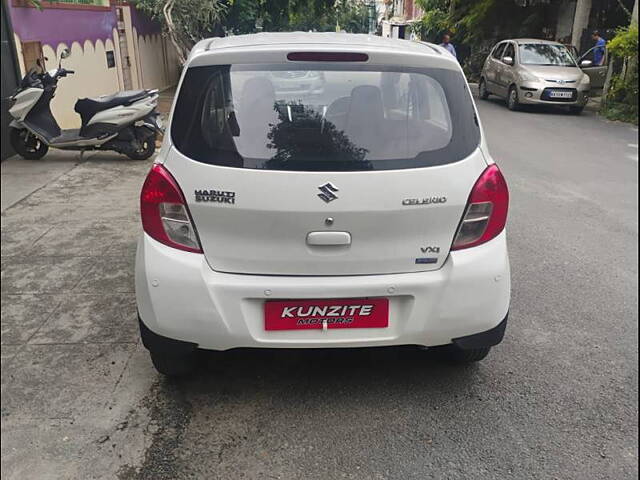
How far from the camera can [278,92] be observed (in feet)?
9.07

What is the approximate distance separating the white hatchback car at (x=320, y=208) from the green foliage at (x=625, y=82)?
11510 mm

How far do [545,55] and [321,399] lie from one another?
13910mm

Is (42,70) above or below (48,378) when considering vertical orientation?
above

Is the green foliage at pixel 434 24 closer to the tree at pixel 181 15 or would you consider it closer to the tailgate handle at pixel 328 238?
the tree at pixel 181 15

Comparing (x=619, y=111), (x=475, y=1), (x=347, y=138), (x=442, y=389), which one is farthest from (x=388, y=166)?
(x=475, y=1)

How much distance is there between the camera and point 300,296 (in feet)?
8.54

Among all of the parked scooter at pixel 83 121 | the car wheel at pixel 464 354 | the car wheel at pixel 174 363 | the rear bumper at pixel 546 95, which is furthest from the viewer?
the rear bumper at pixel 546 95

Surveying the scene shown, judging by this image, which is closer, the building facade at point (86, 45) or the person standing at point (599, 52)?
the building facade at point (86, 45)

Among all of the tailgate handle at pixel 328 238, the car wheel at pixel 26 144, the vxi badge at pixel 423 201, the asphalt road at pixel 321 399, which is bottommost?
the car wheel at pixel 26 144

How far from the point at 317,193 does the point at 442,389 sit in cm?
127

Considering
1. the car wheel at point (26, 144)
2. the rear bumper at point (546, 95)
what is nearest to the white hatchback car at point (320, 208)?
the car wheel at point (26, 144)

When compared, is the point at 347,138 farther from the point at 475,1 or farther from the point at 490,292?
the point at 475,1

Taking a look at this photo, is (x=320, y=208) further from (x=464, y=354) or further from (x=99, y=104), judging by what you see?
(x=99, y=104)

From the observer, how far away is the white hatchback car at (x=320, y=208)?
8.41ft
